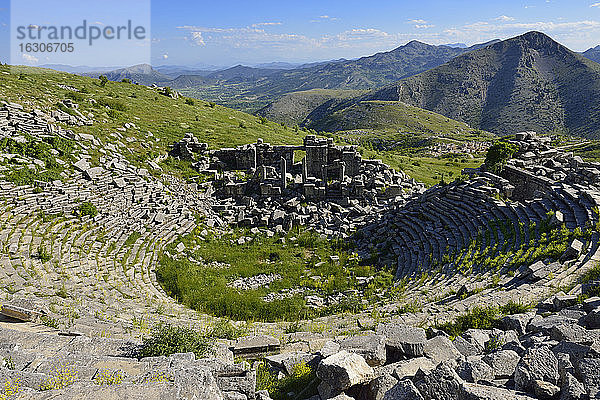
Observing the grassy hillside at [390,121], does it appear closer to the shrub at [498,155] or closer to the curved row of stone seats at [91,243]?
the shrub at [498,155]

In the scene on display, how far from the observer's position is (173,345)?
8.01 m

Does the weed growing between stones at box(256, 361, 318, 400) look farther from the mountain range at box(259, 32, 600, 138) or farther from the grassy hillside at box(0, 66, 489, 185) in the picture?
the mountain range at box(259, 32, 600, 138)

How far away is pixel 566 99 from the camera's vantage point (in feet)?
478

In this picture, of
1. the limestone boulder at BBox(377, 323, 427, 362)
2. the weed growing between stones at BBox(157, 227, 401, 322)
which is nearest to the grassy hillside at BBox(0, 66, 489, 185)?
the weed growing between stones at BBox(157, 227, 401, 322)

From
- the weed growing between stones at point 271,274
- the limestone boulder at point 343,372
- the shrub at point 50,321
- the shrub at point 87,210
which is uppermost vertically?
the shrub at point 87,210

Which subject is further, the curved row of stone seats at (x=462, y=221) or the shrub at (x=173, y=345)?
the curved row of stone seats at (x=462, y=221)

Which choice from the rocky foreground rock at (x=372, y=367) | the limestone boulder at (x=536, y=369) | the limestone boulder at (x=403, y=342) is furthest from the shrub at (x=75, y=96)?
the limestone boulder at (x=536, y=369)

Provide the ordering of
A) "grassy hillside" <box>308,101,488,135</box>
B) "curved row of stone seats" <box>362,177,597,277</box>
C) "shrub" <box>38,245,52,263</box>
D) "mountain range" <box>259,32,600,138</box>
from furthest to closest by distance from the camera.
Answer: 1. "grassy hillside" <box>308,101,488,135</box>
2. "mountain range" <box>259,32,600,138</box>
3. "curved row of stone seats" <box>362,177,597,277</box>
4. "shrub" <box>38,245,52,263</box>

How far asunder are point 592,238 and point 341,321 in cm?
997

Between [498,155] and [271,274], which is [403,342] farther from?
[498,155]

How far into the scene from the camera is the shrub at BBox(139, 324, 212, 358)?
25.9 feet

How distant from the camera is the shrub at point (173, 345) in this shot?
7887 mm

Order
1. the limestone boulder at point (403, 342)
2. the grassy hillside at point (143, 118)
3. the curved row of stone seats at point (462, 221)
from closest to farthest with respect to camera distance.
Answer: the limestone boulder at point (403, 342), the curved row of stone seats at point (462, 221), the grassy hillside at point (143, 118)

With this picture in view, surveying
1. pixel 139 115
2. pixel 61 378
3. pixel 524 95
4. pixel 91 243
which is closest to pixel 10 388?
pixel 61 378
